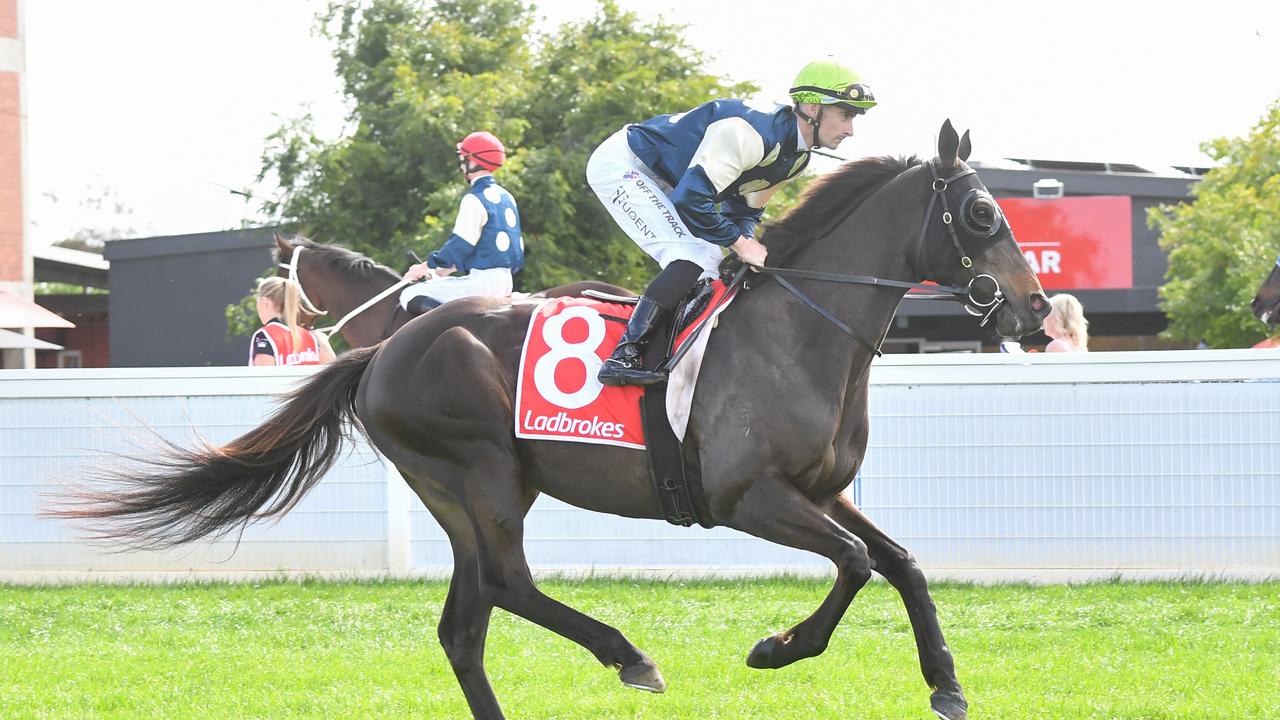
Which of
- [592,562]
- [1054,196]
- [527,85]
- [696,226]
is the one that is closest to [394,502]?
[592,562]

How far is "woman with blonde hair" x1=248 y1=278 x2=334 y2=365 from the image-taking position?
28.2 ft

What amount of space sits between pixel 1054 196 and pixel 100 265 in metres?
18.8

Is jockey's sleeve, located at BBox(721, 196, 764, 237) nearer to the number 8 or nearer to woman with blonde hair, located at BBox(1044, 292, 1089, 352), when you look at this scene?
the number 8

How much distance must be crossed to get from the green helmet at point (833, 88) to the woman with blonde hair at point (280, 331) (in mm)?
5022

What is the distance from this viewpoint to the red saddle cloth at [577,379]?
4.54 metres

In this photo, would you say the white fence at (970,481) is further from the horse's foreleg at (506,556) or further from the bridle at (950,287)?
the bridle at (950,287)

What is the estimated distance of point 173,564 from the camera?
8133 mm

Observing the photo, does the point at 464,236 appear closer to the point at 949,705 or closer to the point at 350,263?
the point at 350,263

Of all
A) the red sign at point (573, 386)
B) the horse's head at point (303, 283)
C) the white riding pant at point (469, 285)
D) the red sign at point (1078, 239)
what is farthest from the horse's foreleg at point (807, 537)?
the red sign at point (1078, 239)

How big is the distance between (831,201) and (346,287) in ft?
17.3

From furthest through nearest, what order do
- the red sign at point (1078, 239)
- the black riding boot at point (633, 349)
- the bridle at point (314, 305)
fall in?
the red sign at point (1078, 239)
the bridle at point (314, 305)
the black riding boot at point (633, 349)

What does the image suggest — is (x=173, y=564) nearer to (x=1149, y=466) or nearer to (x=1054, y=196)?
(x=1149, y=466)

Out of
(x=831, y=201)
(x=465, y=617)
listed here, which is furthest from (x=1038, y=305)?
(x=465, y=617)

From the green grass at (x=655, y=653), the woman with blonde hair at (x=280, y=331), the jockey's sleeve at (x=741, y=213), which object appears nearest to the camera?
the jockey's sleeve at (x=741, y=213)
